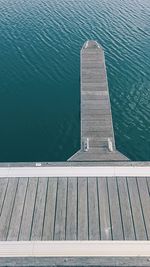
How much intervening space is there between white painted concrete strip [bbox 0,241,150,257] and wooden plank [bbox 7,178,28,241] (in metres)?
0.85

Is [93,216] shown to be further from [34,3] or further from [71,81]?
[34,3]

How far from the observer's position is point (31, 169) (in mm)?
31703

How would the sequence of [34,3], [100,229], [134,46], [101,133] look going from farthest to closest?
[34,3] → [134,46] → [101,133] → [100,229]

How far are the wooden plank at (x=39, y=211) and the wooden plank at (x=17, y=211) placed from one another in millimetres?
1229

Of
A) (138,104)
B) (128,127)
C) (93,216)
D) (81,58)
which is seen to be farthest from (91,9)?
(93,216)

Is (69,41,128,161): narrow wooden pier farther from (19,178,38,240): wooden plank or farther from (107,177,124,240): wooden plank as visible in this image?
(19,178,38,240): wooden plank

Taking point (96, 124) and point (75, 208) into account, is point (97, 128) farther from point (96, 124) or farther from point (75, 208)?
point (75, 208)

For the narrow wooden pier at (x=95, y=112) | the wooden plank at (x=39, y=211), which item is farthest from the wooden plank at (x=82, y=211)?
the narrow wooden pier at (x=95, y=112)

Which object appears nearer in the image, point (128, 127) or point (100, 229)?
point (100, 229)

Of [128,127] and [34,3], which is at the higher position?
[34,3]

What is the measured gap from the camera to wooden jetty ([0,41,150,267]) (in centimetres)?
2444

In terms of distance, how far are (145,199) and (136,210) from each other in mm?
1534

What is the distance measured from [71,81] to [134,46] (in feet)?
58.5

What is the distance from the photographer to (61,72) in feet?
187
